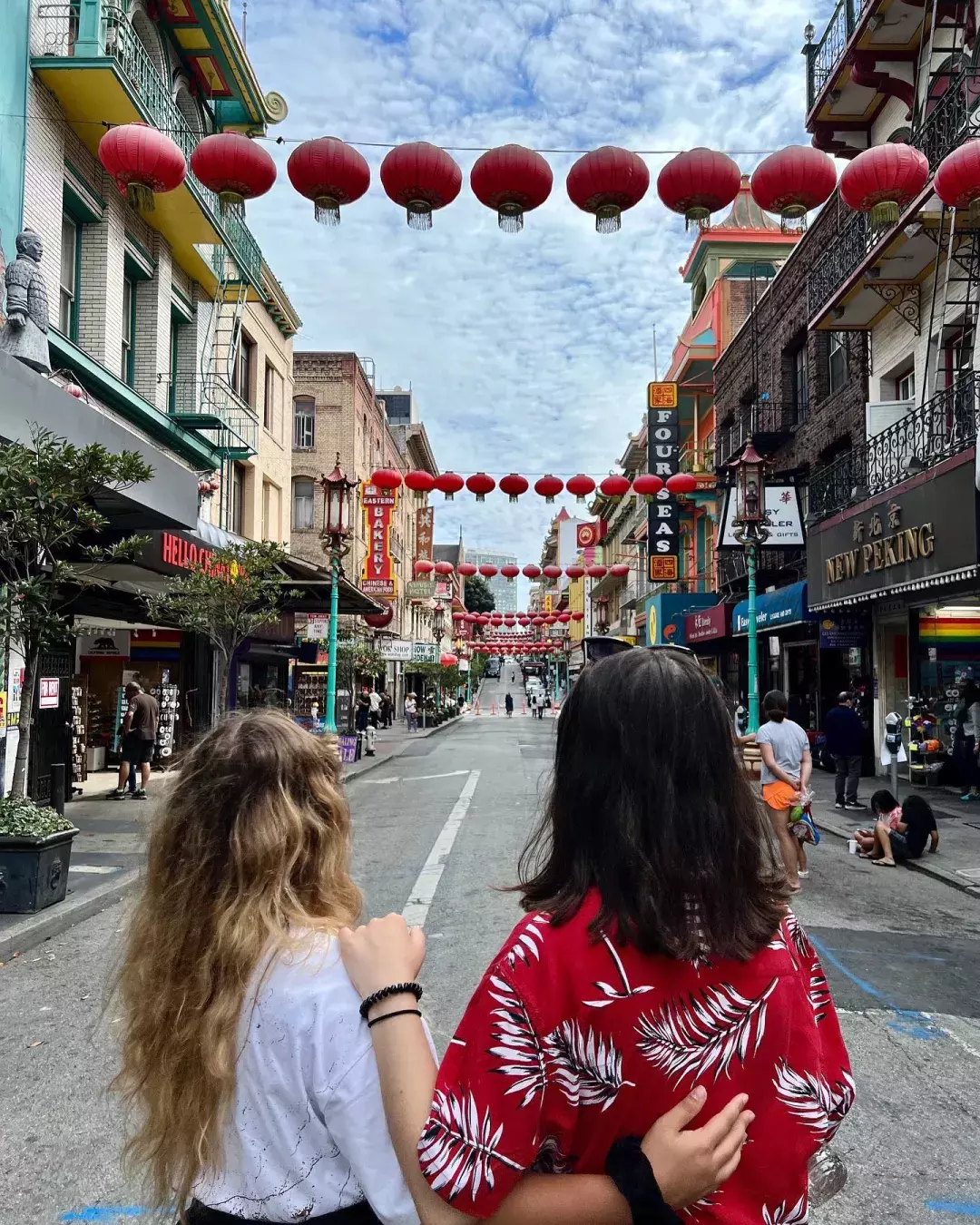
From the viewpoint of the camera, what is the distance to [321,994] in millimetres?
1522

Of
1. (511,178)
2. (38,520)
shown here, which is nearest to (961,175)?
(511,178)

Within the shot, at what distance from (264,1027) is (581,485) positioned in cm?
1890

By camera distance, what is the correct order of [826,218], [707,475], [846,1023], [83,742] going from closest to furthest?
[846,1023] < [83,742] < [826,218] < [707,475]

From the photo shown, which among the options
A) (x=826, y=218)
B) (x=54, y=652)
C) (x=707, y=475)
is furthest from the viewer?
(x=707, y=475)

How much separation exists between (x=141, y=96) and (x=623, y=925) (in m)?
16.9

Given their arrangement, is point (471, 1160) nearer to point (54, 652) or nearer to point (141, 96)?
point (54, 652)

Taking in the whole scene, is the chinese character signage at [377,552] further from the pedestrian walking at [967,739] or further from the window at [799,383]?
the pedestrian walking at [967,739]

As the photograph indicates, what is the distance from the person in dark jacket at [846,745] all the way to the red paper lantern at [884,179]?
764 centimetres

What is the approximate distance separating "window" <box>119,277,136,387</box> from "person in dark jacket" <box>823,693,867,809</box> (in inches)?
555

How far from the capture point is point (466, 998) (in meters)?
5.48

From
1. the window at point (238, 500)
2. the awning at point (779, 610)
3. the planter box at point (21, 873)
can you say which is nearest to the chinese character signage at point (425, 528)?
the window at point (238, 500)

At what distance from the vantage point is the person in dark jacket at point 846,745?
13969 millimetres

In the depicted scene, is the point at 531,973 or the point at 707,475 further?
the point at 707,475

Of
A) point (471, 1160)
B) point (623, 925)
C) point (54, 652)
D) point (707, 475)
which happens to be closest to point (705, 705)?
point (623, 925)
